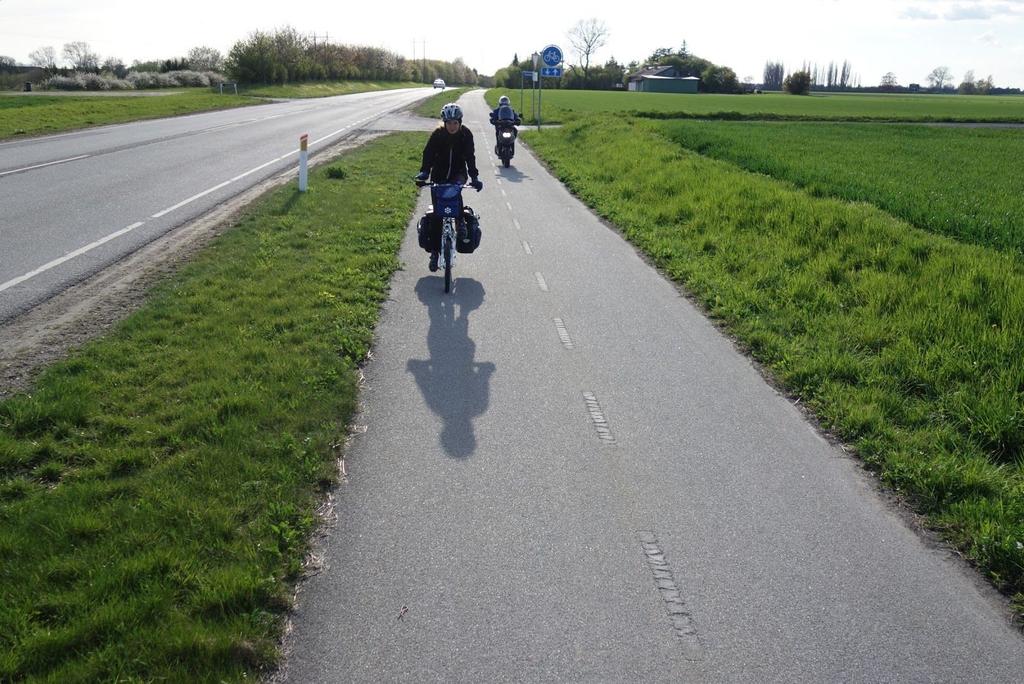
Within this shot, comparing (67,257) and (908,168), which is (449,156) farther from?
(908,168)

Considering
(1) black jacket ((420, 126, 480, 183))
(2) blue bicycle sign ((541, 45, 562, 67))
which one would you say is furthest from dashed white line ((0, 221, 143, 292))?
(2) blue bicycle sign ((541, 45, 562, 67))

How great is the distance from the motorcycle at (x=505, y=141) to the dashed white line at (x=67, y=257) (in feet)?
39.4

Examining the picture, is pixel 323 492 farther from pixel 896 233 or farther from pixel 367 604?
pixel 896 233

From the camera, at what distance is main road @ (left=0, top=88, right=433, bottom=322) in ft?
31.0

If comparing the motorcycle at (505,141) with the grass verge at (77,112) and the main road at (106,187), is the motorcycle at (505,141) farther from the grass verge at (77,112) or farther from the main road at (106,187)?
the grass verge at (77,112)

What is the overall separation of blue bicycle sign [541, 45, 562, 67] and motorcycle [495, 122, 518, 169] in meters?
10.9

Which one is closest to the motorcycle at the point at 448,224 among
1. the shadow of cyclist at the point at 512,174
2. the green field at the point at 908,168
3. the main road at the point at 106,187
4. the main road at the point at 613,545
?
the main road at the point at 613,545

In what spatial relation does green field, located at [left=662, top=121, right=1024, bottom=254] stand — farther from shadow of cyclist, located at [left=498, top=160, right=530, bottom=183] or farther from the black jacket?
the black jacket

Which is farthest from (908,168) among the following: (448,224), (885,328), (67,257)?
(67,257)

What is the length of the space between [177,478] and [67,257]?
649cm

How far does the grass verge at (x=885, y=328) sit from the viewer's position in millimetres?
4906

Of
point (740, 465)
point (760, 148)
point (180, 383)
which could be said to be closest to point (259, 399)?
point (180, 383)

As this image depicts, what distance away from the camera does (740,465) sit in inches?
206

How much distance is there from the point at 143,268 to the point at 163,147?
1514 cm
